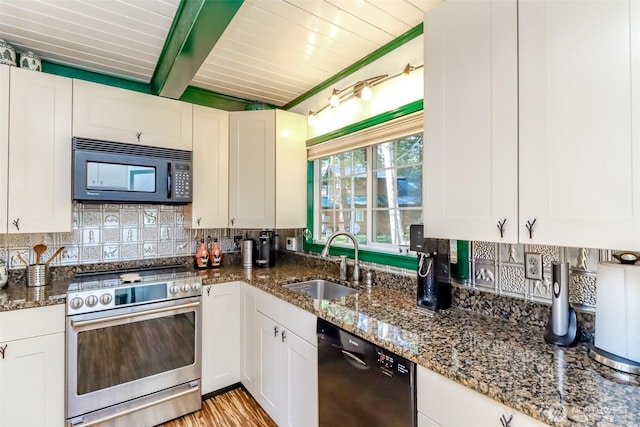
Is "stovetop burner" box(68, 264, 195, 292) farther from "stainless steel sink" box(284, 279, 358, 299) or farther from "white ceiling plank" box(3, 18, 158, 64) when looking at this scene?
"white ceiling plank" box(3, 18, 158, 64)

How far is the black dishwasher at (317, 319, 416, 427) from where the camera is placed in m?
1.10

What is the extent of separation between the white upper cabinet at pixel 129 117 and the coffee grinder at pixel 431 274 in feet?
6.37

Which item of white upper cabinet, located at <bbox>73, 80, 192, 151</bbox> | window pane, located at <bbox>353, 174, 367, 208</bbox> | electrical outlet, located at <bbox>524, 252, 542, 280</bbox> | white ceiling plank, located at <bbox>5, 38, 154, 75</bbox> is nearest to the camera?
electrical outlet, located at <bbox>524, 252, 542, 280</bbox>

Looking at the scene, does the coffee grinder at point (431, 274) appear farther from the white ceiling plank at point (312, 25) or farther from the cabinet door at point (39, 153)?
the cabinet door at point (39, 153)

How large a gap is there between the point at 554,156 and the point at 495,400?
30.2 inches

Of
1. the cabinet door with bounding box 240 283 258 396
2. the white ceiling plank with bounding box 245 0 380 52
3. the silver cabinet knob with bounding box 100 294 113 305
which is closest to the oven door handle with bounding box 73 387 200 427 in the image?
the cabinet door with bounding box 240 283 258 396

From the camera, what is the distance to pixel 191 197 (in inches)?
96.0

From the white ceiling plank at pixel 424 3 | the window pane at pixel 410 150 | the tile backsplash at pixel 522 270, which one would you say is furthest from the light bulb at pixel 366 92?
the tile backsplash at pixel 522 270

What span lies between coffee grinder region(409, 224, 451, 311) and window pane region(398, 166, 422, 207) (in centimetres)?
46

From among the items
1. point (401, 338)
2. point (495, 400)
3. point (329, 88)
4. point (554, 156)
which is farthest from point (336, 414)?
point (329, 88)

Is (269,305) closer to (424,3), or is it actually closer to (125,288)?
(125,288)

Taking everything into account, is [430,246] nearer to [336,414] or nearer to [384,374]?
[384,374]

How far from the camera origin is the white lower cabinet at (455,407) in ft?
2.75

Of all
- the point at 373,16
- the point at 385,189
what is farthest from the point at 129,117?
the point at 385,189
